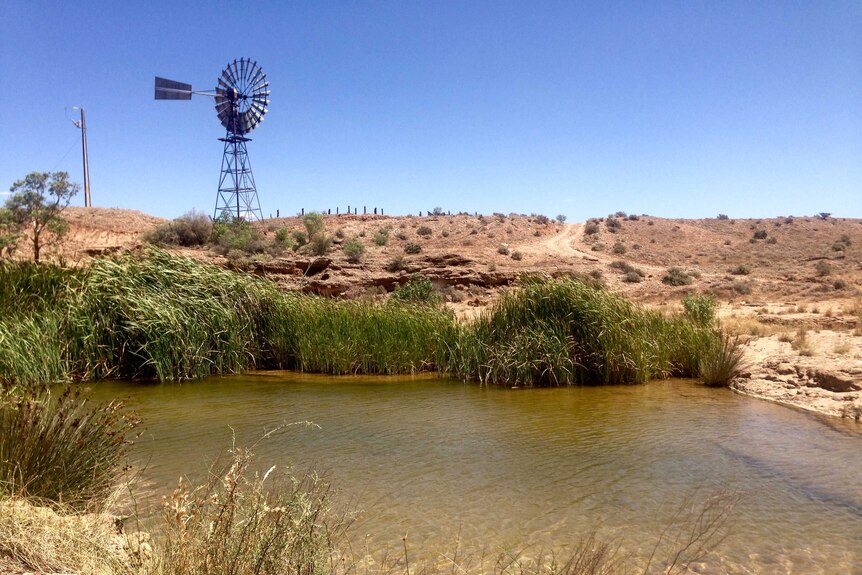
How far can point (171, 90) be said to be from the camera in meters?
53.2

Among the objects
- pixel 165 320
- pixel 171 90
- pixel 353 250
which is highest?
pixel 171 90

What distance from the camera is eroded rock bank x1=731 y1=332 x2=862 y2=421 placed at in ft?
33.9

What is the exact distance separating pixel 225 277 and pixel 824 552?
1362cm

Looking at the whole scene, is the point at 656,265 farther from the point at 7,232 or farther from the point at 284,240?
the point at 7,232

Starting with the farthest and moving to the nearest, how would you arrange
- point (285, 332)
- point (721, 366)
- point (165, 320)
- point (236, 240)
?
1. point (236, 240)
2. point (285, 332)
3. point (165, 320)
4. point (721, 366)

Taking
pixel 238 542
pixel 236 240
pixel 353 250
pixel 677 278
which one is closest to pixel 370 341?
pixel 238 542

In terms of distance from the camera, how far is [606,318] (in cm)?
1317

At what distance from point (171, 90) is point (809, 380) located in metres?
53.3

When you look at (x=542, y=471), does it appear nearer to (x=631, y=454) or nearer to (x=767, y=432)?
(x=631, y=454)

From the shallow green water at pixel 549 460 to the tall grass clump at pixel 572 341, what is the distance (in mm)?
770

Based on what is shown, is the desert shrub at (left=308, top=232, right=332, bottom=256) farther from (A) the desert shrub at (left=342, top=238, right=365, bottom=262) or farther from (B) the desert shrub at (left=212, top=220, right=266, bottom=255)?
(B) the desert shrub at (left=212, top=220, right=266, bottom=255)

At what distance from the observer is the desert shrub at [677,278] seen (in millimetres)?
35609

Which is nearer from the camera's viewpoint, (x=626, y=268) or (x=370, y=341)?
(x=370, y=341)

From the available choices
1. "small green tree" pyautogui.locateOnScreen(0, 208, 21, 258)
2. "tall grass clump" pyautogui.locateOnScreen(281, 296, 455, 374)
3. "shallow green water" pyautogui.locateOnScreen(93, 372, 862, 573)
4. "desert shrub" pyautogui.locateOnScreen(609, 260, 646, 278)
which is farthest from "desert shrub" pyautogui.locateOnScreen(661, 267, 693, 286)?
"small green tree" pyautogui.locateOnScreen(0, 208, 21, 258)
